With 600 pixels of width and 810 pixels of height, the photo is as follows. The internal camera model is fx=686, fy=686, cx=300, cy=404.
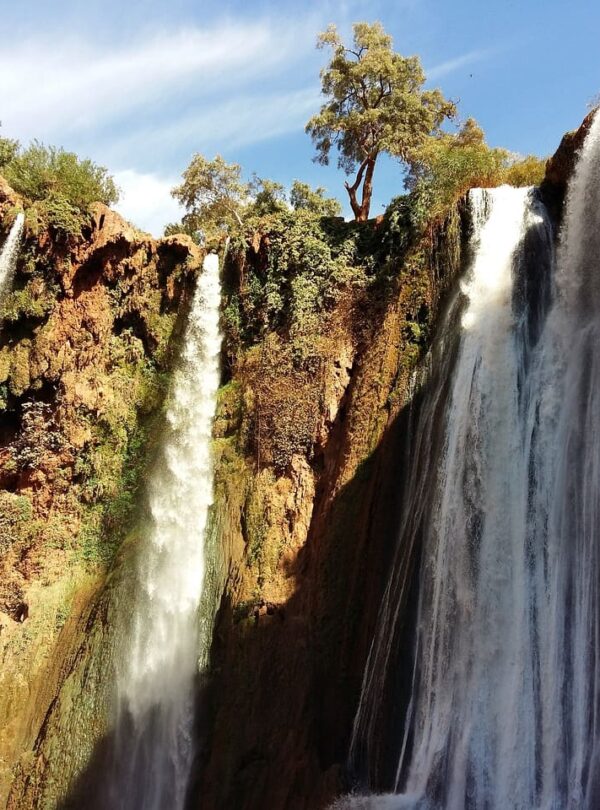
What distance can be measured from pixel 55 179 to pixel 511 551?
17.1 meters

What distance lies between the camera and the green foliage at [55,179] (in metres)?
20.4

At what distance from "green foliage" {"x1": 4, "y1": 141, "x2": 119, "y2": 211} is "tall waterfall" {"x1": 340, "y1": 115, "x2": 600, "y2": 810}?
1238cm

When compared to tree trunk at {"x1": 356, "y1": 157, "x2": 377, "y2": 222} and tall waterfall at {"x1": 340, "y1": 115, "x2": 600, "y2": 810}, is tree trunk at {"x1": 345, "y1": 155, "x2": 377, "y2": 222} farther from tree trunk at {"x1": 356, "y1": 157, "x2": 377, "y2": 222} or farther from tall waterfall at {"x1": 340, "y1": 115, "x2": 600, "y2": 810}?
tall waterfall at {"x1": 340, "y1": 115, "x2": 600, "y2": 810}

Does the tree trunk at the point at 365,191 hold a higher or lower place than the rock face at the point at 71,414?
higher

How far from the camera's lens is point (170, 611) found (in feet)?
51.9

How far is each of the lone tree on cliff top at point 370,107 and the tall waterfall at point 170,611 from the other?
7678 mm

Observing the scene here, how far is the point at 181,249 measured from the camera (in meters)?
20.9

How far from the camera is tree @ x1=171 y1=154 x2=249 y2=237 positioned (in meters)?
28.3

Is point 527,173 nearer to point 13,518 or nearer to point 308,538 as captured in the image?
point 308,538

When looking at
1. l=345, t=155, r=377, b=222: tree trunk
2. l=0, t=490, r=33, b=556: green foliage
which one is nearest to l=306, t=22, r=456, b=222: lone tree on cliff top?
l=345, t=155, r=377, b=222: tree trunk

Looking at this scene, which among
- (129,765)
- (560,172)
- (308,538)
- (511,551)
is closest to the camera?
(511,551)

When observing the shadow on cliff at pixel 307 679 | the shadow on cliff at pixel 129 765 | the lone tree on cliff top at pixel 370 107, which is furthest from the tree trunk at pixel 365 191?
the shadow on cliff at pixel 129 765

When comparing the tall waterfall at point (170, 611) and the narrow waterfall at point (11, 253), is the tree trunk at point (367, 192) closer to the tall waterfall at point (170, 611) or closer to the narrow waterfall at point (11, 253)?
the tall waterfall at point (170, 611)

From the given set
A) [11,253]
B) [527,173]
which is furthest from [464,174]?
[11,253]
